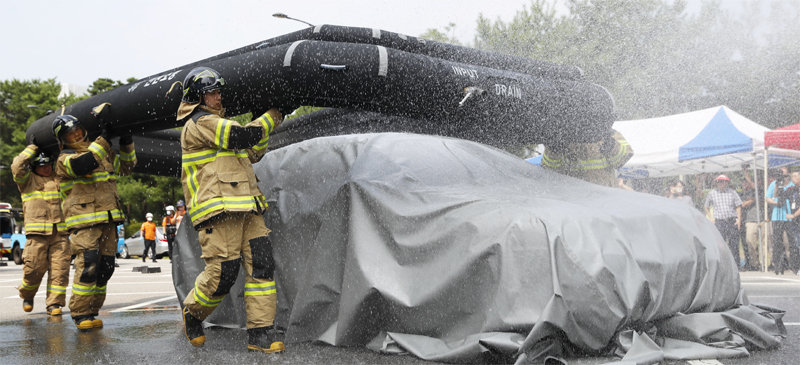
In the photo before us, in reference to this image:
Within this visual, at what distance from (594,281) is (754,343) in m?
1.29

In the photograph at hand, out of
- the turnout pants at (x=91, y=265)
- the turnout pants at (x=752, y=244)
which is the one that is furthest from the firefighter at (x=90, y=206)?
the turnout pants at (x=752, y=244)

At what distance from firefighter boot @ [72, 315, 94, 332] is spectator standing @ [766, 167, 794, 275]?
1097 cm

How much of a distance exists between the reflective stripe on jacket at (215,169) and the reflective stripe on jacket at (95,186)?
5.72 feet

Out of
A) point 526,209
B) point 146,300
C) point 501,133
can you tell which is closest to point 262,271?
point 526,209

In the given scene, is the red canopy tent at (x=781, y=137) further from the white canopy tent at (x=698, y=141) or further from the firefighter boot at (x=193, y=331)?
the firefighter boot at (x=193, y=331)

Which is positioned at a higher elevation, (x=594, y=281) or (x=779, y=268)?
(x=594, y=281)

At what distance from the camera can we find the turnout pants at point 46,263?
7.11 m

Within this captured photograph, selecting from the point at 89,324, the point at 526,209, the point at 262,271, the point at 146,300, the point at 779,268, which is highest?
the point at 526,209

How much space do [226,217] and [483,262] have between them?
1.66 meters

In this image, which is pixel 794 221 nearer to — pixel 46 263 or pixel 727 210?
pixel 727 210

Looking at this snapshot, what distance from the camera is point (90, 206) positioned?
6.06m

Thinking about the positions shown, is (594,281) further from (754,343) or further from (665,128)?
(665,128)

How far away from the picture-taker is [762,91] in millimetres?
31859

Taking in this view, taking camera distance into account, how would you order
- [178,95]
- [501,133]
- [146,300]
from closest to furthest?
[178,95]
[501,133]
[146,300]
